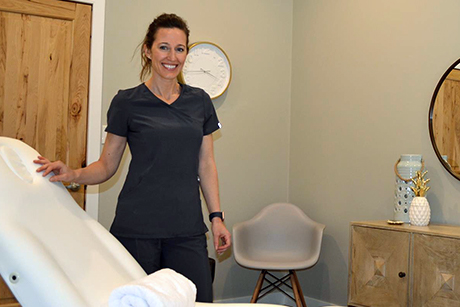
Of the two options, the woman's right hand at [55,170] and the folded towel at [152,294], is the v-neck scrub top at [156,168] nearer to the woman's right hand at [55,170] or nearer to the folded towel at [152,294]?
the woman's right hand at [55,170]

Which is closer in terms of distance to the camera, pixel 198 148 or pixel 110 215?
pixel 198 148

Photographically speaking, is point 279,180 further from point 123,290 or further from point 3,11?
point 123,290

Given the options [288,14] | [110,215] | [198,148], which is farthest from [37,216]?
[288,14]

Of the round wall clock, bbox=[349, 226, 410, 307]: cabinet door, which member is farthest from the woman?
the round wall clock

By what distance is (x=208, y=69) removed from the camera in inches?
153

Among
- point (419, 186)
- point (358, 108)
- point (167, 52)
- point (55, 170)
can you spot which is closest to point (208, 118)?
point (167, 52)

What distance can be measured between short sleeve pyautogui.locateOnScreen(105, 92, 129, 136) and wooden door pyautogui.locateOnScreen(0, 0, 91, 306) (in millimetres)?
1353

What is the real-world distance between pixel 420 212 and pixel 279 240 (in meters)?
1.19

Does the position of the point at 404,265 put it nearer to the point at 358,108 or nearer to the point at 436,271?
the point at 436,271

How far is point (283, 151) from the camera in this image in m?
4.26

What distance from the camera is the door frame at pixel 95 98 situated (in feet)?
11.2

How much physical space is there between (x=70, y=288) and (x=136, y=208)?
1.95ft

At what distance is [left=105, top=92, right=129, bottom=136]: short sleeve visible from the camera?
2.06 m

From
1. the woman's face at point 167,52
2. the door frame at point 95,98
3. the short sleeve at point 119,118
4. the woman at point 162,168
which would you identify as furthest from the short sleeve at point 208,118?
the door frame at point 95,98
